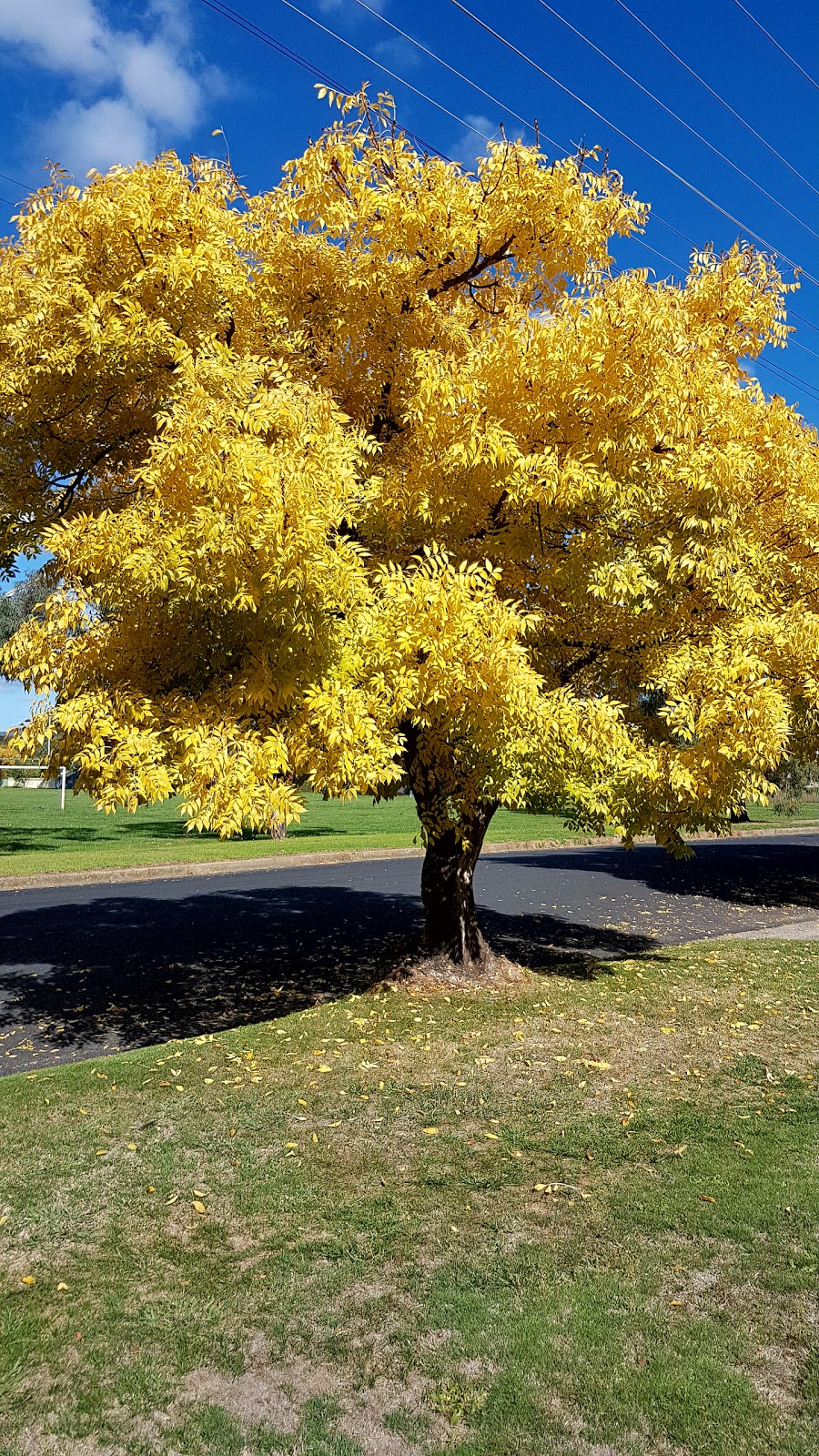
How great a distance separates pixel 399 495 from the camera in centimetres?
702

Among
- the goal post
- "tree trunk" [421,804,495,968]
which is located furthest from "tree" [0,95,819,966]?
the goal post

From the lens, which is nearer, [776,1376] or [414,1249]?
[776,1376]

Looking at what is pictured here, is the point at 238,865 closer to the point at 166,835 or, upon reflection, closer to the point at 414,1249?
the point at 166,835

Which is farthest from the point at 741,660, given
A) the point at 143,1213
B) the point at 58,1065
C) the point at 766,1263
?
the point at 58,1065

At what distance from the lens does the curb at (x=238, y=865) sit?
16.5 m

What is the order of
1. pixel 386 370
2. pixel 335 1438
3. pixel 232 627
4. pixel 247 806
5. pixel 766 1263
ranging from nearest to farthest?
pixel 335 1438, pixel 766 1263, pixel 247 806, pixel 232 627, pixel 386 370

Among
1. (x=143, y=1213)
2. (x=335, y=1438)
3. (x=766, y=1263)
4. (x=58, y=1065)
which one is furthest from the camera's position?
(x=58, y=1065)

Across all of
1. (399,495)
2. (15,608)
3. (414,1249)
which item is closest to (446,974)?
(399,495)

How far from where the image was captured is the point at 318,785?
594cm

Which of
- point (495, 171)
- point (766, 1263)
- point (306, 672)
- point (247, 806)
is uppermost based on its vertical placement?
point (495, 171)

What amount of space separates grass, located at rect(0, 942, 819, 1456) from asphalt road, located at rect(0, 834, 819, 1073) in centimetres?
148

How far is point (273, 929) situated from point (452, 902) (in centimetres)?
386

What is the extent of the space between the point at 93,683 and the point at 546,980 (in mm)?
5521

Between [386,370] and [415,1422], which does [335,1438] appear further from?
[386,370]
